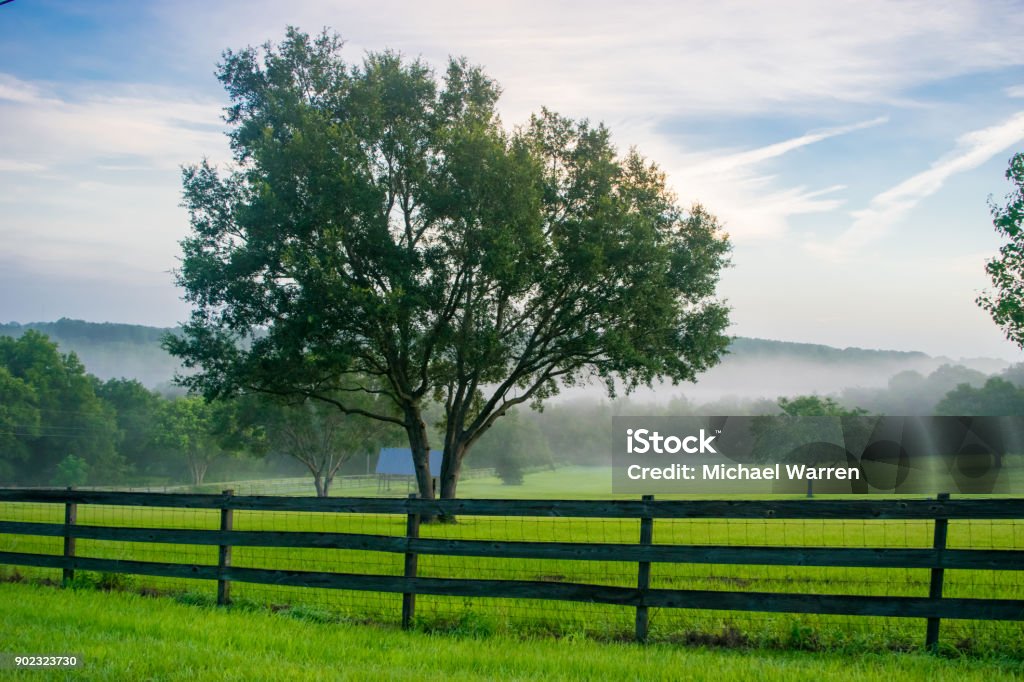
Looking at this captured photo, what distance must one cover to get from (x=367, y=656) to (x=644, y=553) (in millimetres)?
3095

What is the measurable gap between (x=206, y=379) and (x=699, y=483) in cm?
7428

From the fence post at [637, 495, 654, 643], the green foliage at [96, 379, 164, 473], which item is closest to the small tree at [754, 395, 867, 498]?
the fence post at [637, 495, 654, 643]

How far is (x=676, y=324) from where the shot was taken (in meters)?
35.2

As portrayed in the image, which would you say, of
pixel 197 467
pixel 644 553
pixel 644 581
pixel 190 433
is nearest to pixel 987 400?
pixel 190 433

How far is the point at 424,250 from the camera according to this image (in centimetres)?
3366

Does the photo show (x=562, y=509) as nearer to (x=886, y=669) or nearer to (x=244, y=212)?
(x=886, y=669)

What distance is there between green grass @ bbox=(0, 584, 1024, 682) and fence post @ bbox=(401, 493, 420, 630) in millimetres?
251

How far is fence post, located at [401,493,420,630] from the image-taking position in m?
10.1

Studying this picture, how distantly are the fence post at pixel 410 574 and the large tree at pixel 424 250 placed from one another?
20.0 m

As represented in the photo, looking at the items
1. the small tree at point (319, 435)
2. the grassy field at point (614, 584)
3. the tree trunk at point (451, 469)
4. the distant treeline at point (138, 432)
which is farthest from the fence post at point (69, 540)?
the distant treeline at point (138, 432)

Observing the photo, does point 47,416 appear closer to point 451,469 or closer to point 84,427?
point 84,427

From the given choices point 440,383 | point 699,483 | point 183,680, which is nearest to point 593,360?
point 440,383

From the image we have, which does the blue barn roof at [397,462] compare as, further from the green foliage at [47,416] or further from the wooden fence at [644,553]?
the wooden fence at [644,553]

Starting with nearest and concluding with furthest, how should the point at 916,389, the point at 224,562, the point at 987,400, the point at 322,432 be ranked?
the point at 224,562
the point at 322,432
the point at 987,400
the point at 916,389
